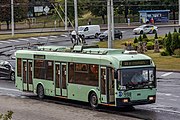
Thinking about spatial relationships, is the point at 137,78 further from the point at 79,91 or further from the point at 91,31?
the point at 91,31

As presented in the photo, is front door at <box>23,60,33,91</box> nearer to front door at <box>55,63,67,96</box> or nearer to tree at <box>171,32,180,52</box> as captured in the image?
front door at <box>55,63,67,96</box>

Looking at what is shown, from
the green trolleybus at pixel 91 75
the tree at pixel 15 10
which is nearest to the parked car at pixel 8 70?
the green trolleybus at pixel 91 75

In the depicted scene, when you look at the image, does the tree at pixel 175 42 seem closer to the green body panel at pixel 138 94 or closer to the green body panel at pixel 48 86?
the green body panel at pixel 48 86

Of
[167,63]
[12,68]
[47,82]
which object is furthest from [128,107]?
[167,63]

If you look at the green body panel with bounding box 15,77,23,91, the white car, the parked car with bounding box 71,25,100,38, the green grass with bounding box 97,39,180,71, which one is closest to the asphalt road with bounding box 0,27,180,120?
the green body panel with bounding box 15,77,23,91

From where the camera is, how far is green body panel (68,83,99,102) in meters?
24.1

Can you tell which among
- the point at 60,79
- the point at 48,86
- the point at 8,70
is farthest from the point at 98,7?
the point at 60,79

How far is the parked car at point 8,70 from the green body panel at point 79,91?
12.9 meters

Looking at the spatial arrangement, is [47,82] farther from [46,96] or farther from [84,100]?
[84,100]

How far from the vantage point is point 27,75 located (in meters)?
29.1

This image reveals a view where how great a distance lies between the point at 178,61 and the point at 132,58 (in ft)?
71.5

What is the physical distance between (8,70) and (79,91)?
1422 cm

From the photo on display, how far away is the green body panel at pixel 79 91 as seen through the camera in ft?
79.0

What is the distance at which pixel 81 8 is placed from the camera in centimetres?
10319
